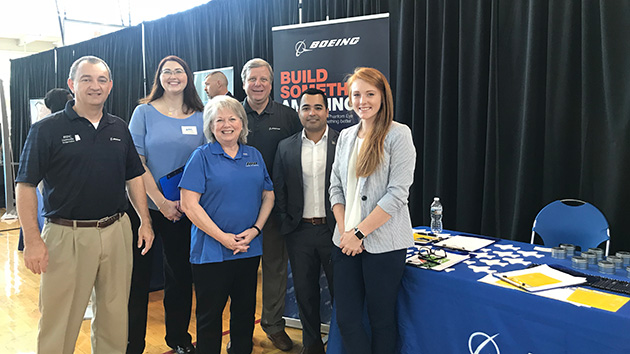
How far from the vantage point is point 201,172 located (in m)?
2.12

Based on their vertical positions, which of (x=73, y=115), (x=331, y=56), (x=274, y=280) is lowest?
(x=274, y=280)

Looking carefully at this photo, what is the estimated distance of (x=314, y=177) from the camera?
2449 mm

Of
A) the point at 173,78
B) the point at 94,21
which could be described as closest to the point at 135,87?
the point at 94,21

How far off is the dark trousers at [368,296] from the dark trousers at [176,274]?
0.97 m

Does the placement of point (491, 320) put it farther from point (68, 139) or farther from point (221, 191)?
point (68, 139)

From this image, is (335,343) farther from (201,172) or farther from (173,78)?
(173,78)

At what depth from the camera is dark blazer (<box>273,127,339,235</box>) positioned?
2424 millimetres

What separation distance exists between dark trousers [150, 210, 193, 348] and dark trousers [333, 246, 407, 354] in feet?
3.19

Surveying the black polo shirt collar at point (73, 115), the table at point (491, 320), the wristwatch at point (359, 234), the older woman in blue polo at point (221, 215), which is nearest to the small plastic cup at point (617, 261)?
the table at point (491, 320)

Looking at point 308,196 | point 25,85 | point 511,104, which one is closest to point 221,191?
point 308,196

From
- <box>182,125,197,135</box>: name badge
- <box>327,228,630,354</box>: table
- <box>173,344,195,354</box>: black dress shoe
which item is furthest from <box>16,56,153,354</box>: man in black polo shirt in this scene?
<box>327,228,630,354</box>: table

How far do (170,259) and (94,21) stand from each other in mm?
6148

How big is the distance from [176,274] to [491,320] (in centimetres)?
168

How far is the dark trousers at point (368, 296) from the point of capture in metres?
1.91
